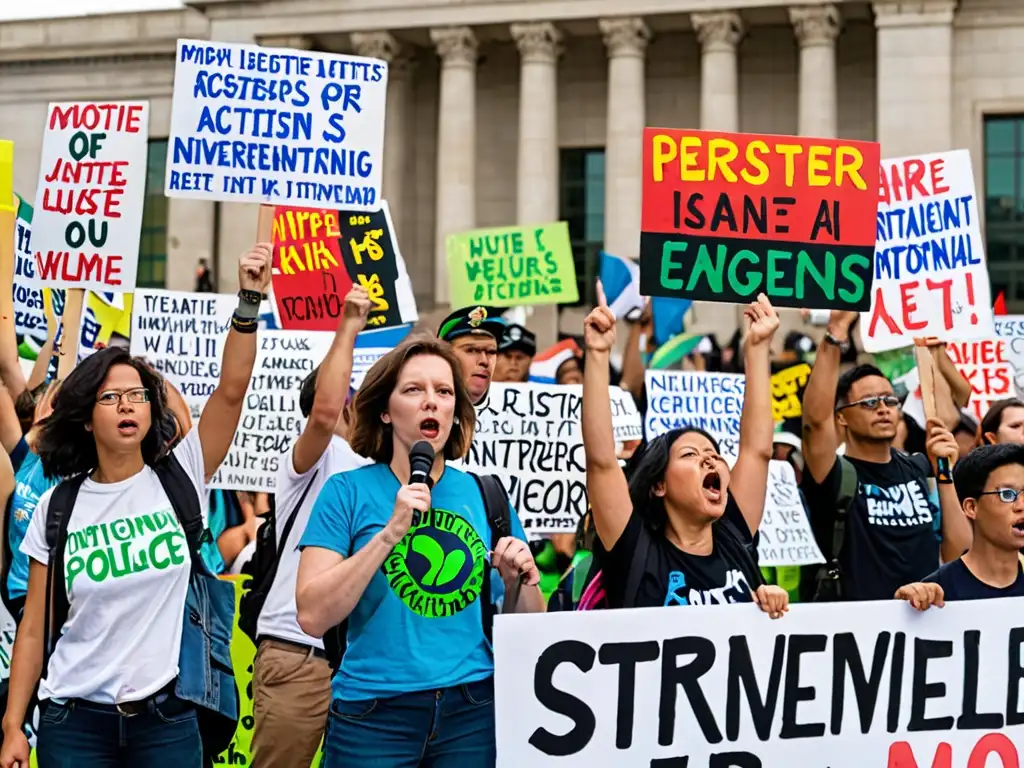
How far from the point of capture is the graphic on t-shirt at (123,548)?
4605 mm

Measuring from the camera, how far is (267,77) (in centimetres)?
792

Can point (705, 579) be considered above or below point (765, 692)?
above

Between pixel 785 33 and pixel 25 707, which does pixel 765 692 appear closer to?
pixel 25 707

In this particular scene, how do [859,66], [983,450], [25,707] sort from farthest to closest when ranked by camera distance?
[859,66] → [983,450] → [25,707]

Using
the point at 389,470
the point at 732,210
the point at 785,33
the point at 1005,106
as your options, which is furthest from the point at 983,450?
the point at 785,33

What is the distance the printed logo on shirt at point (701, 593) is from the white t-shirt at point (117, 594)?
156 centimetres

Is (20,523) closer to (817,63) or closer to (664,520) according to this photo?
(664,520)

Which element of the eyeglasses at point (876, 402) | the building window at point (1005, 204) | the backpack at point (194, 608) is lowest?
the backpack at point (194, 608)

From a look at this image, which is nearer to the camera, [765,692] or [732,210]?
[765,692]

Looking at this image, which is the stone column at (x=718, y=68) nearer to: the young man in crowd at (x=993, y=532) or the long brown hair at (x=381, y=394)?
the young man in crowd at (x=993, y=532)

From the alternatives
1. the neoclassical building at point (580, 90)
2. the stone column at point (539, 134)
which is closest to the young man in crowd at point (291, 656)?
the neoclassical building at point (580, 90)

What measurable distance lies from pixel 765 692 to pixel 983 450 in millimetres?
1244

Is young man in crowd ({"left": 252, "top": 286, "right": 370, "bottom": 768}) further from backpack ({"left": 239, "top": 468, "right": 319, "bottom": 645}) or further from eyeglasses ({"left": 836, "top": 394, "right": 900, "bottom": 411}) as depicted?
eyeglasses ({"left": 836, "top": 394, "right": 900, "bottom": 411})

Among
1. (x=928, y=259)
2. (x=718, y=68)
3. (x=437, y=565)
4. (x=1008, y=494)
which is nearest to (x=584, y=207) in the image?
(x=718, y=68)
